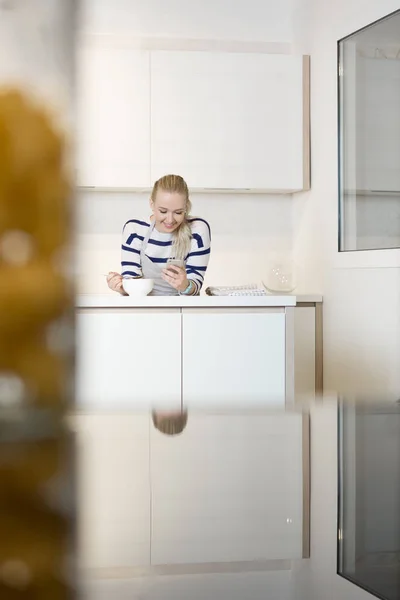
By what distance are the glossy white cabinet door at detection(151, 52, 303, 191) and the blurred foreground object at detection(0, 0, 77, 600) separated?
393 cm

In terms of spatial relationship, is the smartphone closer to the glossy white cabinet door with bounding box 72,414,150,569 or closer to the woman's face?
the woman's face

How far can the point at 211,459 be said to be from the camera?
0.34 metres

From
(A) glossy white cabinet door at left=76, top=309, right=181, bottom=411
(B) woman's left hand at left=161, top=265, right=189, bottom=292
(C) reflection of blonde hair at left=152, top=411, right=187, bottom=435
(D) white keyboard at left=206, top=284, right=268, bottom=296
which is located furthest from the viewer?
(B) woman's left hand at left=161, top=265, right=189, bottom=292

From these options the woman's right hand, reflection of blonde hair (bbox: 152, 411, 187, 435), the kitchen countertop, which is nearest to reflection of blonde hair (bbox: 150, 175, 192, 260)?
the woman's right hand

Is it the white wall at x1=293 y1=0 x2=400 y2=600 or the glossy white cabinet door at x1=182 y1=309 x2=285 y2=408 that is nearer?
the glossy white cabinet door at x1=182 y1=309 x2=285 y2=408

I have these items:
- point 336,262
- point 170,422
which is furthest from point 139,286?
point 170,422

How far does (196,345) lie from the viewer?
10.8 feet

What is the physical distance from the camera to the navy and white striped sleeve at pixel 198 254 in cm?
371

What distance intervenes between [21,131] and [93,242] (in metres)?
4.25

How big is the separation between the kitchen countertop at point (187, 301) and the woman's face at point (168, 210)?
0.61m

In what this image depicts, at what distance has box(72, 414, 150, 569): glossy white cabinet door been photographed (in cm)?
20

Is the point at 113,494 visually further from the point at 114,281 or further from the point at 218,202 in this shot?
the point at 218,202

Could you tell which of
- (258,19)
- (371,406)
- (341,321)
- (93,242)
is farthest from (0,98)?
(258,19)

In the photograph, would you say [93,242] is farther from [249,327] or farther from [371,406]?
[371,406]
